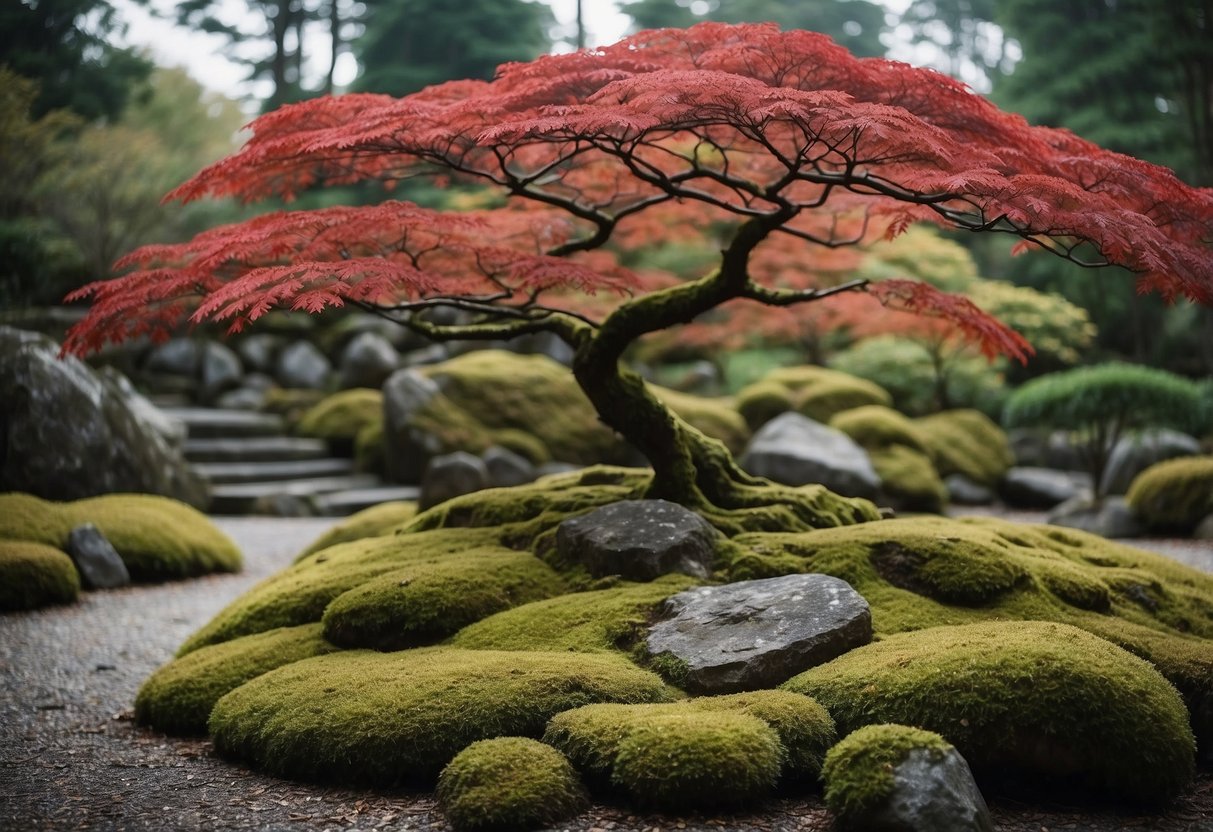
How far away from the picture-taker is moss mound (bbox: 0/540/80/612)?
6.40m

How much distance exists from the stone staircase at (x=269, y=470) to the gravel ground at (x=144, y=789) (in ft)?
18.9

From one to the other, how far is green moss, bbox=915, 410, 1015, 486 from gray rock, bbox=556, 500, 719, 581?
808 centimetres

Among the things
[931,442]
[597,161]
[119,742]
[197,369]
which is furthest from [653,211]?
[197,369]

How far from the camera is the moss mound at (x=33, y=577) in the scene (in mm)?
A: 6402

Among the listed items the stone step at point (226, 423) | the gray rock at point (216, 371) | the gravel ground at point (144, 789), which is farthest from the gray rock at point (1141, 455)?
the gray rock at point (216, 371)

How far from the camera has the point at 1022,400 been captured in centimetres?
1026

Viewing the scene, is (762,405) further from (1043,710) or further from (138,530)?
(1043,710)

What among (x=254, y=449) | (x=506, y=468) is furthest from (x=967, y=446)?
(x=254, y=449)

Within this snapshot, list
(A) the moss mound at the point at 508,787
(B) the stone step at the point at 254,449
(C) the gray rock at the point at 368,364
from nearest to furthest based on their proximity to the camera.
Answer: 1. (A) the moss mound at the point at 508,787
2. (B) the stone step at the point at 254,449
3. (C) the gray rock at the point at 368,364

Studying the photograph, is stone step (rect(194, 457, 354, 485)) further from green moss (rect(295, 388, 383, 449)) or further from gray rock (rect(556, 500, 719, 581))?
gray rock (rect(556, 500, 719, 581))

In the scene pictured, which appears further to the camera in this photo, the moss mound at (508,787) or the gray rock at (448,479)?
the gray rock at (448,479)

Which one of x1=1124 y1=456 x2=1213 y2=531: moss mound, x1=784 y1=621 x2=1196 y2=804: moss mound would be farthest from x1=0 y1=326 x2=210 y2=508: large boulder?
x1=1124 y1=456 x2=1213 y2=531: moss mound

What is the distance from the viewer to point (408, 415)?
11.5 meters

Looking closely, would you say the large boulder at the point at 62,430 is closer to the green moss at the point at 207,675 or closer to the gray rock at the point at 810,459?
the green moss at the point at 207,675
